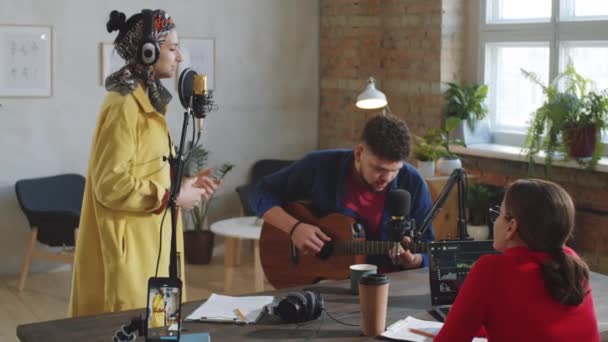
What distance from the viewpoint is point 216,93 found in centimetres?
693

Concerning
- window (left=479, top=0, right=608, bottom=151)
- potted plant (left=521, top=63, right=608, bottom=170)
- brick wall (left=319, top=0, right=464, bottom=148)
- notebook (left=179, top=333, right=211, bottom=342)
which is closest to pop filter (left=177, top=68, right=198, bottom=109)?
notebook (left=179, top=333, right=211, bottom=342)

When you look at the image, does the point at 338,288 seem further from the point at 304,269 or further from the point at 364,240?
the point at 304,269

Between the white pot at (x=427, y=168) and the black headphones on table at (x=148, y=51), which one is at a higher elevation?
the black headphones on table at (x=148, y=51)

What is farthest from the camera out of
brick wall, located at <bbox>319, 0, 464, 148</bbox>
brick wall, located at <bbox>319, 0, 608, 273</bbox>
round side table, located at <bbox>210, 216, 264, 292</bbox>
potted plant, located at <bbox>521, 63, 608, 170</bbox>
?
brick wall, located at <bbox>319, 0, 464, 148</bbox>

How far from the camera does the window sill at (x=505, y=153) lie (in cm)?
495

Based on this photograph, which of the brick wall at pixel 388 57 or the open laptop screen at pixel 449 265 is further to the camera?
the brick wall at pixel 388 57

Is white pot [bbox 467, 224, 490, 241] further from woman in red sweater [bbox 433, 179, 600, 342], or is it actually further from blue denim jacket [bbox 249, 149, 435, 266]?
woman in red sweater [bbox 433, 179, 600, 342]

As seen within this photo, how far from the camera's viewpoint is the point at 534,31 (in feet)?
18.4

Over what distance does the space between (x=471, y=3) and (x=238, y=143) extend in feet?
7.10

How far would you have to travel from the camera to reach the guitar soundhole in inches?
142

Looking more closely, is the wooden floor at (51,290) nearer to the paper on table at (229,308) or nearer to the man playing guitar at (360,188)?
the man playing guitar at (360,188)

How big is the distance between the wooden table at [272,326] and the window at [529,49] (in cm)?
272

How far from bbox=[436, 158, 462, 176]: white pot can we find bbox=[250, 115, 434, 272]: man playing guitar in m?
1.91

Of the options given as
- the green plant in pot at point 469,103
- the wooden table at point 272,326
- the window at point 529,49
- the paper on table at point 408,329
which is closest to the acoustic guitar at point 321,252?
the wooden table at point 272,326
